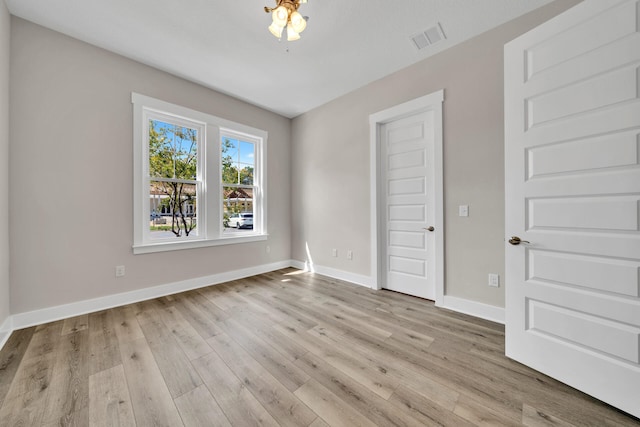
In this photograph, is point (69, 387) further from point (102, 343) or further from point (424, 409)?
point (424, 409)

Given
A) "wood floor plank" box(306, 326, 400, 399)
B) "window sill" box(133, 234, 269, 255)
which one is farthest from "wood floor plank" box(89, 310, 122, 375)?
"wood floor plank" box(306, 326, 400, 399)

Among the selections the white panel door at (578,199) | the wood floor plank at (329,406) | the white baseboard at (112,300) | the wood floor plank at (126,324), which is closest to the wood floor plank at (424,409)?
the wood floor plank at (329,406)

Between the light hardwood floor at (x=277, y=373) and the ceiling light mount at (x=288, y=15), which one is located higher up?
the ceiling light mount at (x=288, y=15)

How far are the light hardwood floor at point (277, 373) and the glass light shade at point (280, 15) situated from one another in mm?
2496

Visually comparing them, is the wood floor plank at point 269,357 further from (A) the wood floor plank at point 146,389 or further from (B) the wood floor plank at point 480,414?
(B) the wood floor plank at point 480,414

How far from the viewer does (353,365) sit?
66.7 inches

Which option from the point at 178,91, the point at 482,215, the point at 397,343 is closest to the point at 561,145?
the point at 482,215

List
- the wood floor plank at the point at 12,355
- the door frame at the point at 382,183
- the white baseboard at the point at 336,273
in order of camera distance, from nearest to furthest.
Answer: the wood floor plank at the point at 12,355 → the door frame at the point at 382,183 → the white baseboard at the point at 336,273

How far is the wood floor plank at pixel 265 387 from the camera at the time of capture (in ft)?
4.17

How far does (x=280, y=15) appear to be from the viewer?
5.59ft

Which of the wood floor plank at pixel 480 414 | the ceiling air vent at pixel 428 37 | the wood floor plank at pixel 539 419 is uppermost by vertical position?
the ceiling air vent at pixel 428 37

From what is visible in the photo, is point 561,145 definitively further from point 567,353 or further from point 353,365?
point 353,365

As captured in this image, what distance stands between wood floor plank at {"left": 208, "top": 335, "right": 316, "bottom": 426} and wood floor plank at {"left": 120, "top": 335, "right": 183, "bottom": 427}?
15.5 inches

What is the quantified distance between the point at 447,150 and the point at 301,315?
7.89ft
